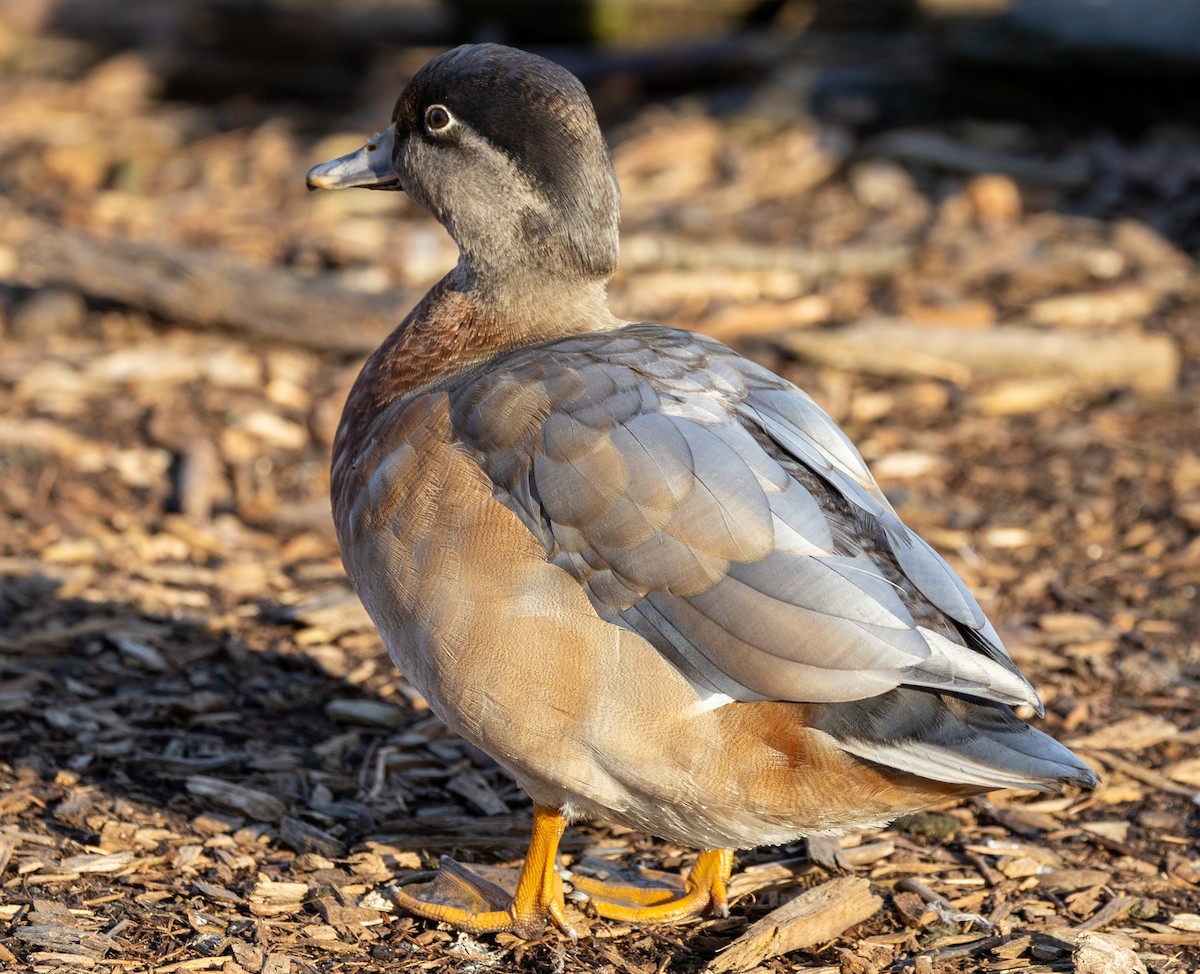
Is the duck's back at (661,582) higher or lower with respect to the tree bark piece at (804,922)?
higher

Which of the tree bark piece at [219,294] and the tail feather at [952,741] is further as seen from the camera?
the tree bark piece at [219,294]

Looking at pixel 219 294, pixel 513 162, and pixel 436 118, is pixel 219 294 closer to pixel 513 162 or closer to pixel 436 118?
pixel 436 118

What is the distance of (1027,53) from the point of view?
8820 mm

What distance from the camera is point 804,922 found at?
3.23m

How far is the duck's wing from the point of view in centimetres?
277

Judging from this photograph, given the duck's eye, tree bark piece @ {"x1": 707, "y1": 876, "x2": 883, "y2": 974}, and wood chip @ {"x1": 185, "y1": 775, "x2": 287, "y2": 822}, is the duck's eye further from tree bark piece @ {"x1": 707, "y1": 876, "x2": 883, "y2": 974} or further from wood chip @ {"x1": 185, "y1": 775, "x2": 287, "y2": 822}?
tree bark piece @ {"x1": 707, "y1": 876, "x2": 883, "y2": 974}

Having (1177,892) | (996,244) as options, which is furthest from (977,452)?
(1177,892)

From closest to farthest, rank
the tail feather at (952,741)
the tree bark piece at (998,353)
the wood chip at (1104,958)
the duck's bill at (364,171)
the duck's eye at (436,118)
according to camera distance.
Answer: the tail feather at (952,741) < the wood chip at (1104,958) < the duck's eye at (436,118) < the duck's bill at (364,171) < the tree bark piece at (998,353)

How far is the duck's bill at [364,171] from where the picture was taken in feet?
12.9

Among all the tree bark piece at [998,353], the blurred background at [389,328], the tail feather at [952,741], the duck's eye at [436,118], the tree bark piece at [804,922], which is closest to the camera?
the tail feather at [952,741]

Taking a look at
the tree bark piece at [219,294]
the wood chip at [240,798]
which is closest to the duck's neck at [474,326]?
the wood chip at [240,798]

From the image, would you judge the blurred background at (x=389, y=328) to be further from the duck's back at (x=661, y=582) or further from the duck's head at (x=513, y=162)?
the duck's head at (x=513, y=162)

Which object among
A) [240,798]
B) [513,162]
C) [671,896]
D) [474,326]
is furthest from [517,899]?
[513,162]

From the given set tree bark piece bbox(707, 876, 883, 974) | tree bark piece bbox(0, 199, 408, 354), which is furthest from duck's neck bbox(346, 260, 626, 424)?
tree bark piece bbox(0, 199, 408, 354)
